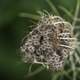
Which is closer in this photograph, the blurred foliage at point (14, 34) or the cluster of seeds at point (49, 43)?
the cluster of seeds at point (49, 43)

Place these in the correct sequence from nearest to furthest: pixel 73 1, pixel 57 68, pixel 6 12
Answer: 1. pixel 57 68
2. pixel 73 1
3. pixel 6 12

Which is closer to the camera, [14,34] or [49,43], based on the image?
[49,43]

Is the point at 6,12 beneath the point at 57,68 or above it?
above

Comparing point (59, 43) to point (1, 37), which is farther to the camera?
point (1, 37)

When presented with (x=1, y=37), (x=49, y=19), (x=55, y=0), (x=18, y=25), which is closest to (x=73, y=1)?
(x=55, y=0)

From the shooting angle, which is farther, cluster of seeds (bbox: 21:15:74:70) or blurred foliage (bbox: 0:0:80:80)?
blurred foliage (bbox: 0:0:80:80)

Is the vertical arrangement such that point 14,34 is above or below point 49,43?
above

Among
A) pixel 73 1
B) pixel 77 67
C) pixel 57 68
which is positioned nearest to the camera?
pixel 57 68

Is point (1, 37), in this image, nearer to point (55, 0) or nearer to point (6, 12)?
point (6, 12)
